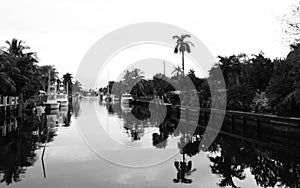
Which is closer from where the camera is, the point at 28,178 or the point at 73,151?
the point at 28,178

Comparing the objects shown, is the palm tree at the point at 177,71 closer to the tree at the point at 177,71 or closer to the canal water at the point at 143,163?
the tree at the point at 177,71

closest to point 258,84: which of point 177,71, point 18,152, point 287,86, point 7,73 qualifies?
point 287,86

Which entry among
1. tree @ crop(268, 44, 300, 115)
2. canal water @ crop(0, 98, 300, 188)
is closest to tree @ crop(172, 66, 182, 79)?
tree @ crop(268, 44, 300, 115)

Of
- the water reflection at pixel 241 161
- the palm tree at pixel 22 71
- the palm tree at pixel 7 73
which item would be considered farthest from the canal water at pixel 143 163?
the palm tree at pixel 22 71

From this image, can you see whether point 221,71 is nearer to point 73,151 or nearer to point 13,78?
point 13,78

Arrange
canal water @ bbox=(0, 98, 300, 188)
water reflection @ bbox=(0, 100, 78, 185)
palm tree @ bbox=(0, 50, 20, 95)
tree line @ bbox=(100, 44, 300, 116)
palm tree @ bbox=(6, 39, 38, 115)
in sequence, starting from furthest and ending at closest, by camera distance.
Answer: palm tree @ bbox=(6, 39, 38, 115), palm tree @ bbox=(0, 50, 20, 95), tree line @ bbox=(100, 44, 300, 116), water reflection @ bbox=(0, 100, 78, 185), canal water @ bbox=(0, 98, 300, 188)

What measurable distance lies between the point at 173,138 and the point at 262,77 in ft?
29.1

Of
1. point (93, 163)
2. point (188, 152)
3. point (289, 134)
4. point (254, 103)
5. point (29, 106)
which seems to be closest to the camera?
point (93, 163)

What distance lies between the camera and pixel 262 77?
19.3 metres

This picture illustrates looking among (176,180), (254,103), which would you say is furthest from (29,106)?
(176,180)

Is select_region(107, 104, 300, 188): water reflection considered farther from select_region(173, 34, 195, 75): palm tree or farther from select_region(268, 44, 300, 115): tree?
select_region(173, 34, 195, 75): palm tree

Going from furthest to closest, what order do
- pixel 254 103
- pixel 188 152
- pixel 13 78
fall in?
pixel 13 78, pixel 254 103, pixel 188 152

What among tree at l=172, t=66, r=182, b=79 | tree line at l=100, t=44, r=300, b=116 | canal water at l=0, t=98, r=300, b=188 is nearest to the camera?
canal water at l=0, t=98, r=300, b=188

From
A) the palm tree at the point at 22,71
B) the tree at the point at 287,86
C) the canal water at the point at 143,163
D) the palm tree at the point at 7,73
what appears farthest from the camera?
the palm tree at the point at 22,71
